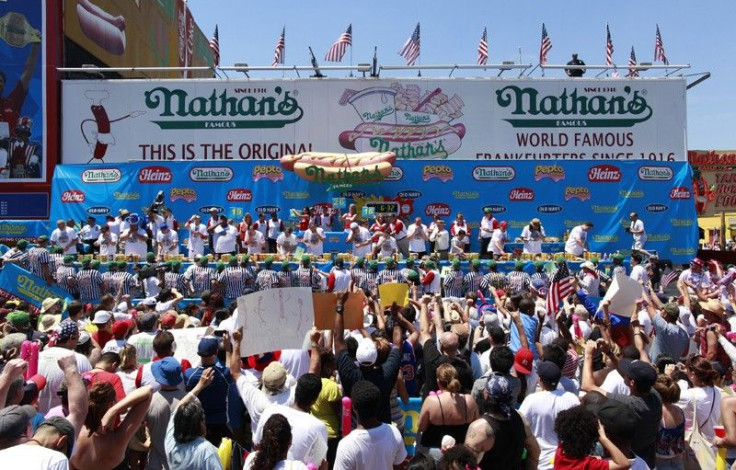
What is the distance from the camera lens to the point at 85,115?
2236 centimetres

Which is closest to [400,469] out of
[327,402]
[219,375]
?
[327,402]

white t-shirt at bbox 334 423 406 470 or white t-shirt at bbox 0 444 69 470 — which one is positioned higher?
white t-shirt at bbox 0 444 69 470

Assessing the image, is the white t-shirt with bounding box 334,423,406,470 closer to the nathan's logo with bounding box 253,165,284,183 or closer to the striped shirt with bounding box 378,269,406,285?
the striped shirt with bounding box 378,269,406,285

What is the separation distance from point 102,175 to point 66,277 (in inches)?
244

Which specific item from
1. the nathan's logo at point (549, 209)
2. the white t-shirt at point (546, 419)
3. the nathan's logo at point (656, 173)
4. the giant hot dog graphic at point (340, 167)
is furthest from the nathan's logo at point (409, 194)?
the white t-shirt at point (546, 419)

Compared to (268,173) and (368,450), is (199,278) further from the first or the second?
(368,450)

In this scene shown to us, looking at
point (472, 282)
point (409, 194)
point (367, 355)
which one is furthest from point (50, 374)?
point (409, 194)

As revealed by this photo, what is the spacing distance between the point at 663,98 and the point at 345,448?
72.0 ft

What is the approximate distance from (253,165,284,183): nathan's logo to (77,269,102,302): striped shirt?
6.45 meters

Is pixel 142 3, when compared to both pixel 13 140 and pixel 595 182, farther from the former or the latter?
pixel 595 182

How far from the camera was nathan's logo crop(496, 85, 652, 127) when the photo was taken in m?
22.4

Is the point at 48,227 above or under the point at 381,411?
above

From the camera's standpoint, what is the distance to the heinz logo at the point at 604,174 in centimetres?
2014

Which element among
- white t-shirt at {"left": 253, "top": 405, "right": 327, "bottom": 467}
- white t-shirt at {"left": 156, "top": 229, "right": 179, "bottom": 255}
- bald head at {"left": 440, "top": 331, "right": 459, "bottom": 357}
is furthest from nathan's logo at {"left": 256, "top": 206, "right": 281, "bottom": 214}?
white t-shirt at {"left": 253, "top": 405, "right": 327, "bottom": 467}
